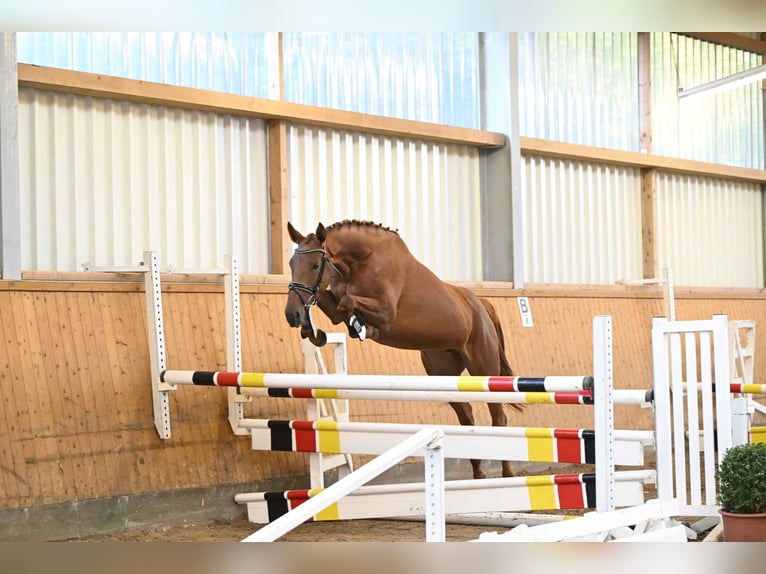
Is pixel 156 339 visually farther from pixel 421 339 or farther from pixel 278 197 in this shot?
pixel 278 197

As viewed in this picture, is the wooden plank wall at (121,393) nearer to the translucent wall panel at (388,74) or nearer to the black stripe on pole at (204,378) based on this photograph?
the black stripe on pole at (204,378)

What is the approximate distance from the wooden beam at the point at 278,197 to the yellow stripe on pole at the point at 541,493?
319cm

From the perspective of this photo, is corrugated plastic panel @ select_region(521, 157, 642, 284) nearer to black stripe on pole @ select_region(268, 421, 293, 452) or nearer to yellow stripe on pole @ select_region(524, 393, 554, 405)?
black stripe on pole @ select_region(268, 421, 293, 452)

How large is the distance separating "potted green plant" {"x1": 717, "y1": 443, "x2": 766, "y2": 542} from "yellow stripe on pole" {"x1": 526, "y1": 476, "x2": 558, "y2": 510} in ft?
3.15

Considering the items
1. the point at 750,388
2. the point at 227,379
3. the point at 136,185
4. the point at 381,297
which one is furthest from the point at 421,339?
the point at 136,185

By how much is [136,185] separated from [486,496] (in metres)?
3.39

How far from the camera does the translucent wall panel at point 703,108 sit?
1087 cm

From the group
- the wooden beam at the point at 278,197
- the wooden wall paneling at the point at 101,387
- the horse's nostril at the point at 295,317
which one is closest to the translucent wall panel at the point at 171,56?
the wooden beam at the point at 278,197

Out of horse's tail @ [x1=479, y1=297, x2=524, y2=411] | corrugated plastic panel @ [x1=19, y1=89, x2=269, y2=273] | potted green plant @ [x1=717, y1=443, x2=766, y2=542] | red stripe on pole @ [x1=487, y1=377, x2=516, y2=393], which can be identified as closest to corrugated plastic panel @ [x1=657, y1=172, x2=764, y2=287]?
horse's tail @ [x1=479, y1=297, x2=524, y2=411]

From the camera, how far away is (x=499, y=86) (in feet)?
28.9

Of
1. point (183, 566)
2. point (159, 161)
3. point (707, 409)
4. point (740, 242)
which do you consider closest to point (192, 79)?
point (159, 161)

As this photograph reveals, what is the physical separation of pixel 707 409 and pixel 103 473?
339 cm

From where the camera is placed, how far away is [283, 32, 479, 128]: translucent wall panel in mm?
7789

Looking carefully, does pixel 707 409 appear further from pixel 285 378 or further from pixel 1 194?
pixel 1 194
